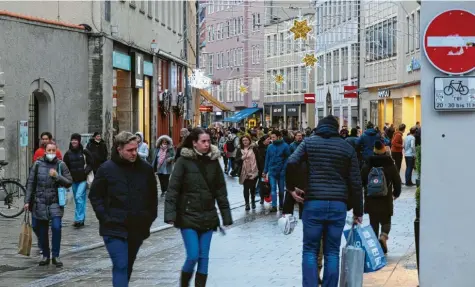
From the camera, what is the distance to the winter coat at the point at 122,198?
10305mm

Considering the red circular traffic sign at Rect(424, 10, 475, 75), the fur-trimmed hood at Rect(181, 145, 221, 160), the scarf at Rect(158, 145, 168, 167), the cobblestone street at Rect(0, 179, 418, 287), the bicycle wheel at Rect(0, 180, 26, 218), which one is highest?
the red circular traffic sign at Rect(424, 10, 475, 75)

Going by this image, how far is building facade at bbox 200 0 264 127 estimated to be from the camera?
9881cm

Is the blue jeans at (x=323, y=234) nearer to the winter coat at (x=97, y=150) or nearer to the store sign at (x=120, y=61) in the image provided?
the winter coat at (x=97, y=150)

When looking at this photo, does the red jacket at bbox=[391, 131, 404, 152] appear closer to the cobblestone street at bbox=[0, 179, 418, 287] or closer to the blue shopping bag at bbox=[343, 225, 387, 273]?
the cobblestone street at bbox=[0, 179, 418, 287]

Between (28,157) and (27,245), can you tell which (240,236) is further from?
(28,157)

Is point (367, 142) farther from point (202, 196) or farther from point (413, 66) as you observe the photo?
point (413, 66)

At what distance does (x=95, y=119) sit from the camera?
105ft

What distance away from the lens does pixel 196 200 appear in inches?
427

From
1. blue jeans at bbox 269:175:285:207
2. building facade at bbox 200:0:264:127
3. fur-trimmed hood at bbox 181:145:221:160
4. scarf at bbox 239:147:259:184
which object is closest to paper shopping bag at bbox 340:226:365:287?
fur-trimmed hood at bbox 181:145:221:160

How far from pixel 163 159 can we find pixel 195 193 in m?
18.0

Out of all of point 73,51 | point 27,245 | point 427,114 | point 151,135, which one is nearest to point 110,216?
point 427,114

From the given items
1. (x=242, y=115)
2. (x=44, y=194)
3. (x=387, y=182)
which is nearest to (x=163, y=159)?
(x=44, y=194)

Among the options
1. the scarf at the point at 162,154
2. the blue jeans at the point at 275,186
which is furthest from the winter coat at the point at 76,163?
the scarf at the point at 162,154

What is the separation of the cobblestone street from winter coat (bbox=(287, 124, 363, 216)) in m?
2.01
